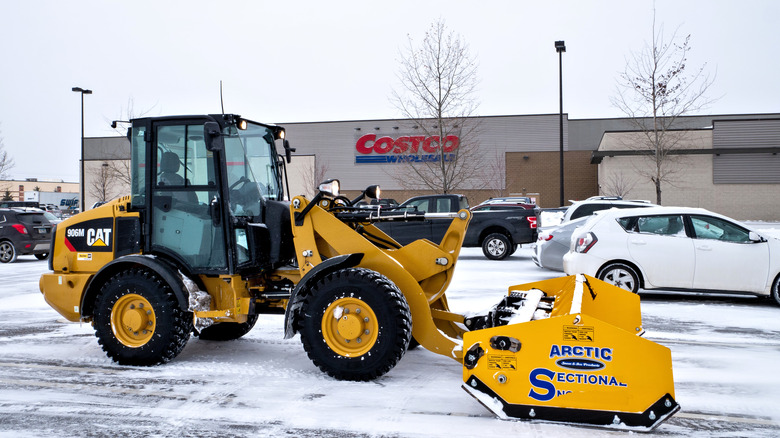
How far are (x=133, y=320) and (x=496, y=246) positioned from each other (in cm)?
1311

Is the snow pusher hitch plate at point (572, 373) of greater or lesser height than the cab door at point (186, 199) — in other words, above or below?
below

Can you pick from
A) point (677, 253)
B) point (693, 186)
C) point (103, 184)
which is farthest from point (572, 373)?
point (103, 184)

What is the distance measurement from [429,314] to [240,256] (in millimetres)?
1910

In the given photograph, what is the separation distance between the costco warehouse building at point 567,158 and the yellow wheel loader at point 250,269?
107 feet

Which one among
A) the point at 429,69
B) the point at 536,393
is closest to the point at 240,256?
the point at 536,393

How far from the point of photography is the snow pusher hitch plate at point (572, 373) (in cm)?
402

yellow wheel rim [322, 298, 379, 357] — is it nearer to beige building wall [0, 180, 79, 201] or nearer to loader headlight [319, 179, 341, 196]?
loader headlight [319, 179, 341, 196]

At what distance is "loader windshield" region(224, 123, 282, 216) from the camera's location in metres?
5.89

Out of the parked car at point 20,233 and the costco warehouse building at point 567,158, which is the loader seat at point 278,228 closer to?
the parked car at point 20,233

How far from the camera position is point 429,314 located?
523 cm

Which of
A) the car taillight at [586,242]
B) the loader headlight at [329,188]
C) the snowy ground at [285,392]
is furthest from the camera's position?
the car taillight at [586,242]

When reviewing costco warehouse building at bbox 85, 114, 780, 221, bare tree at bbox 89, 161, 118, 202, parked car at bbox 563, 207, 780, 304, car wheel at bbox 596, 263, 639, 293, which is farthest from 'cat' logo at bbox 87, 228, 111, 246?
bare tree at bbox 89, 161, 118, 202

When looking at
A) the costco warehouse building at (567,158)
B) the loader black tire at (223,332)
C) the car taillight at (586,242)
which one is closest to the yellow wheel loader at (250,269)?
the loader black tire at (223,332)

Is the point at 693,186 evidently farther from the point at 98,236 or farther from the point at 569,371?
the point at 98,236
